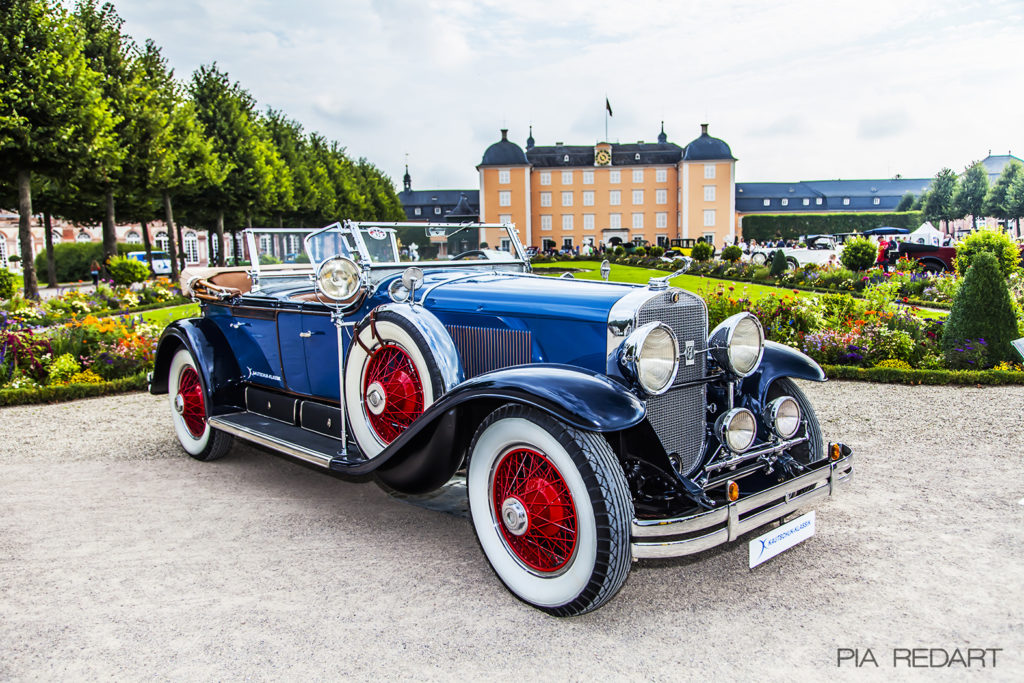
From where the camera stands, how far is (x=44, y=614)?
3.29m

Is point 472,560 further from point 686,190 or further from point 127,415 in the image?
point 686,190

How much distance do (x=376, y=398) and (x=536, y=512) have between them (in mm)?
1454

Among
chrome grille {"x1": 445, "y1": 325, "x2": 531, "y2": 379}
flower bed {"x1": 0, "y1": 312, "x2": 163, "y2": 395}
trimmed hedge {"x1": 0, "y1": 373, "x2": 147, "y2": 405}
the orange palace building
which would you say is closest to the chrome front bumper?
chrome grille {"x1": 445, "y1": 325, "x2": 531, "y2": 379}

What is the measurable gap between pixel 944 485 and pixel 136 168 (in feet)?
74.4

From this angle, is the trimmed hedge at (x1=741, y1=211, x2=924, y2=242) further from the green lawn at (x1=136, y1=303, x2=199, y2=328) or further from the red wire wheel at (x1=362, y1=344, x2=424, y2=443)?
the red wire wheel at (x1=362, y1=344, x2=424, y2=443)

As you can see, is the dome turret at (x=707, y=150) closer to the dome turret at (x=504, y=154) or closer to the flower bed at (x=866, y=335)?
the dome turret at (x=504, y=154)

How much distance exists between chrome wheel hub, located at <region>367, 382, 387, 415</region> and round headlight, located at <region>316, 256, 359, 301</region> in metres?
0.59

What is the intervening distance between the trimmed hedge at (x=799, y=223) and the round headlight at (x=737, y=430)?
240ft

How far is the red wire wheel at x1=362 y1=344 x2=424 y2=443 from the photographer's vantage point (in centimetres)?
414

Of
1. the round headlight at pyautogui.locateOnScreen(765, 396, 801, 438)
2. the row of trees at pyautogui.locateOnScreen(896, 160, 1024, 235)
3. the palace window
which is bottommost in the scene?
the round headlight at pyautogui.locateOnScreen(765, 396, 801, 438)

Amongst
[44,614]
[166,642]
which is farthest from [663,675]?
[44,614]

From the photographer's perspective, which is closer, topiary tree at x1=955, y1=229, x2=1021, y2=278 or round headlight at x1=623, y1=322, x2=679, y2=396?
round headlight at x1=623, y1=322, x2=679, y2=396

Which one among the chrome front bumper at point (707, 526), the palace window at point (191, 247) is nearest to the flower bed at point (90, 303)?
the chrome front bumper at point (707, 526)

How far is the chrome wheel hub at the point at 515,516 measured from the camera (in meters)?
3.24
